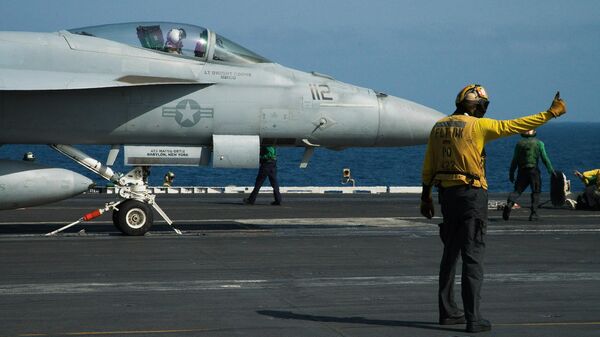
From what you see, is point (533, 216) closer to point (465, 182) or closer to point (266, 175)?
point (266, 175)

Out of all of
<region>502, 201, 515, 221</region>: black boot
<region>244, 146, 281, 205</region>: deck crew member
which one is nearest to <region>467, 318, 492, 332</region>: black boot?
<region>502, 201, 515, 221</region>: black boot

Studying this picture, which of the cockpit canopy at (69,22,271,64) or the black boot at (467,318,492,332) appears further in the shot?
the cockpit canopy at (69,22,271,64)

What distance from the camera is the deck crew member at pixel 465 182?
8883 mm

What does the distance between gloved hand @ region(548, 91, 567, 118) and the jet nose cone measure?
7504 millimetres

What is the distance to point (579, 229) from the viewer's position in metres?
18.6

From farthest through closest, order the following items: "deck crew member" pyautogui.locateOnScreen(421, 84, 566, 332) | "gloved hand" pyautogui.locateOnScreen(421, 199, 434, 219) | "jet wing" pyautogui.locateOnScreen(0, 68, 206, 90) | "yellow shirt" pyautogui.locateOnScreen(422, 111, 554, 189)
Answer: "jet wing" pyautogui.locateOnScreen(0, 68, 206, 90), "gloved hand" pyautogui.locateOnScreen(421, 199, 434, 219), "yellow shirt" pyautogui.locateOnScreen(422, 111, 554, 189), "deck crew member" pyautogui.locateOnScreen(421, 84, 566, 332)

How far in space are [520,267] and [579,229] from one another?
6.10 metres

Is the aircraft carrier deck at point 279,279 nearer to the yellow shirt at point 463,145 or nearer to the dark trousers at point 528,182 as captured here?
the dark trousers at point 528,182

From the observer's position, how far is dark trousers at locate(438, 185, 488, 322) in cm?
879

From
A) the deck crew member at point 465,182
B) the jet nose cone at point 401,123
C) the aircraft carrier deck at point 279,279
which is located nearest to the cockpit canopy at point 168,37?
the jet nose cone at point 401,123

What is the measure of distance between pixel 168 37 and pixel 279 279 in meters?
5.85

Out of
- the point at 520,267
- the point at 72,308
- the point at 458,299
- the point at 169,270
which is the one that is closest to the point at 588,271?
the point at 520,267

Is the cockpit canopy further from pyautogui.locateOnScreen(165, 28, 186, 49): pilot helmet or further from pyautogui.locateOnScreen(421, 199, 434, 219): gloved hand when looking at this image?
pyautogui.locateOnScreen(421, 199, 434, 219): gloved hand

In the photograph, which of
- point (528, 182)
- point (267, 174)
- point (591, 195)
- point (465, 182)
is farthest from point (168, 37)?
point (591, 195)
